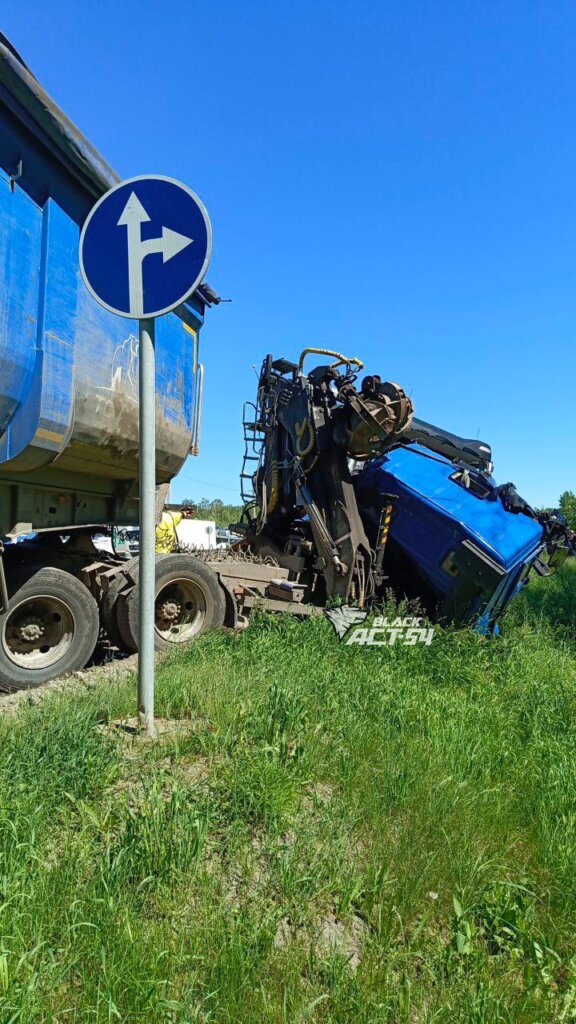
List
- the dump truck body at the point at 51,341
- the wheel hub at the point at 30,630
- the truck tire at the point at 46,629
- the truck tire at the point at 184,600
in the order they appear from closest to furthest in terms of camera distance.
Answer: the dump truck body at the point at 51,341
the truck tire at the point at 46,629
the wheel hub at the point at 30,630
the truck tire at the point at 184,600

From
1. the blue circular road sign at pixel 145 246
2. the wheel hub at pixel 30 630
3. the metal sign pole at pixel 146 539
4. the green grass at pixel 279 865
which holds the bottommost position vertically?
the green grass at pixel 279 865

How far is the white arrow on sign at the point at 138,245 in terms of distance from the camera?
9.18 ft

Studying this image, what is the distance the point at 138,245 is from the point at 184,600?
389 centimetres

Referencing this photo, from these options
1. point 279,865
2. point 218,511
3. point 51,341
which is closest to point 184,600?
point 51,341

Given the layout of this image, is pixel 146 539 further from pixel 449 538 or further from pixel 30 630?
pixel 449 538

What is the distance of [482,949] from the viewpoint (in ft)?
6.34

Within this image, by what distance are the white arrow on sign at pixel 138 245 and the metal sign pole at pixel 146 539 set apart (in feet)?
0.38

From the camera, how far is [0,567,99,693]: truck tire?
477cm

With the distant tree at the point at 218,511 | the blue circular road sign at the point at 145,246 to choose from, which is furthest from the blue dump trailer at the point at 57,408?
the distant tree at the point at 218,511

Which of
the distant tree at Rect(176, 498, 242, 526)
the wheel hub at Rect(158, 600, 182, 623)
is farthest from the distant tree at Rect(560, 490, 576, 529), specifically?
the wheel hub at Rect(158, 600, 182, 623)

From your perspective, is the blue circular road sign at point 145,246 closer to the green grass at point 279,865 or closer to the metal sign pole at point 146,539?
the metal sign pole at point 146,539

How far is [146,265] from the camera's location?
283 centimetres

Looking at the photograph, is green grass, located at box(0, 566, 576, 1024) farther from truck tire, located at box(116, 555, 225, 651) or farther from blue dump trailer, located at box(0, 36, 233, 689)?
truck tire, located at box(116, 555, 225, 651)

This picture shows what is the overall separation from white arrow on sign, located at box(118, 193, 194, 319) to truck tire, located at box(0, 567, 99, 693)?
285cm
